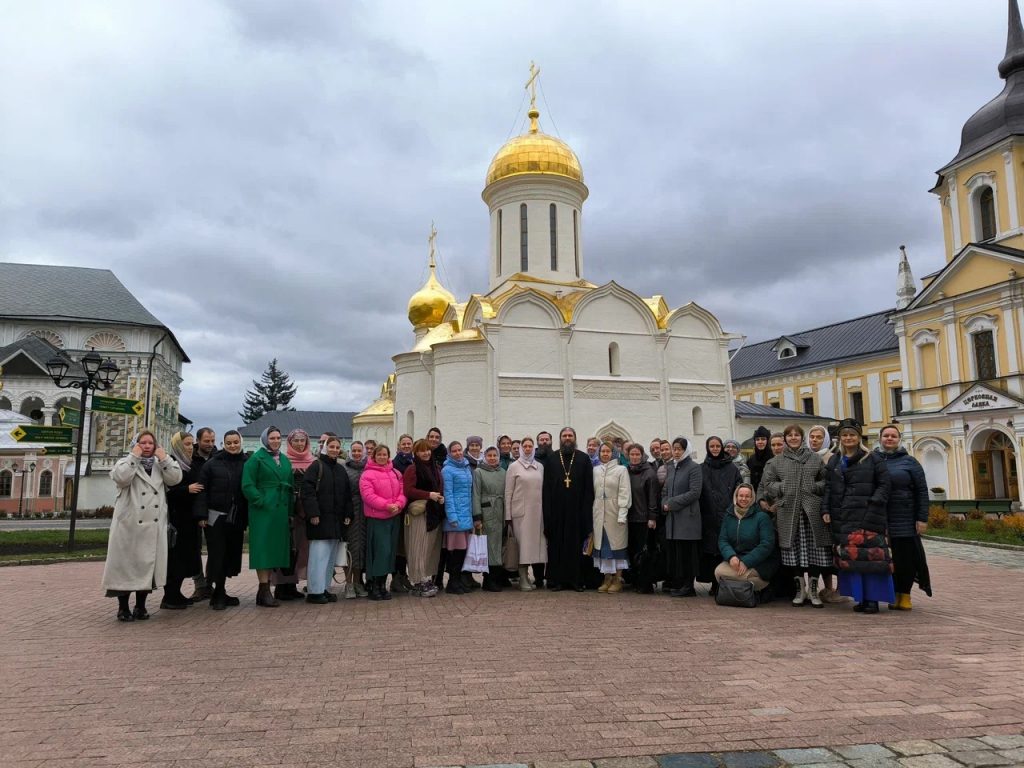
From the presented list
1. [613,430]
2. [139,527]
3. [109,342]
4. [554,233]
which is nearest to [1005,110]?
[554,233]

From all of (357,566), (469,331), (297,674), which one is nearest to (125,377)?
(469,331)

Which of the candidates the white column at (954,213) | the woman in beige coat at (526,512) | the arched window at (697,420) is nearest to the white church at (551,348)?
the arched window at (697,420)

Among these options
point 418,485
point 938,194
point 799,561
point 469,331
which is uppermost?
point 938,194

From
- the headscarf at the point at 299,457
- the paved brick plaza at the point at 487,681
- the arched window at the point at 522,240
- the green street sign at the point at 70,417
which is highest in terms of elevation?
the arched window at the point at 522,240

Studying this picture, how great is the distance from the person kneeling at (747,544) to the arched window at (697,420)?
59.3 feet

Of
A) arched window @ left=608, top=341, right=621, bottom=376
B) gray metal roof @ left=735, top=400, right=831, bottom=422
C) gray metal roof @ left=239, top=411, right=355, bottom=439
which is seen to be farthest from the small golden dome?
gray metal roof @ left=239, top=411, right=355, bottom=439

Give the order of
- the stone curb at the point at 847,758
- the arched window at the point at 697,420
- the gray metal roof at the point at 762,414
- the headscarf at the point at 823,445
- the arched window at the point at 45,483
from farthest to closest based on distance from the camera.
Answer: the gray metal roof at the point at 762,414
the arched window at the point at 45,483
the arched window at the point at 697,420
the headscarf at the point at 823,445
the stone curb at the point at 847,758

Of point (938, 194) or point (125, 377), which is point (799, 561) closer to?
point (938, 194)

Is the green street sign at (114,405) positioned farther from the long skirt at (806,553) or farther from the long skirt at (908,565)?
the long skirt at (908,565)

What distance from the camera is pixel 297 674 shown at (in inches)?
187

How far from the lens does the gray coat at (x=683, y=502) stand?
7.93m

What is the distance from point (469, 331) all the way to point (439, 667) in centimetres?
2059

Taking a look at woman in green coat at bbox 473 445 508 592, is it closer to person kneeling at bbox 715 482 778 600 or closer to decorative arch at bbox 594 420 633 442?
person kneeling at bbox 715 482 778 600

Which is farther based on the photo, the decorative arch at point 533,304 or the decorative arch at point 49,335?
the decorative arch at point 49,335
